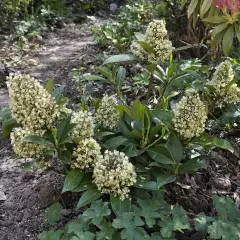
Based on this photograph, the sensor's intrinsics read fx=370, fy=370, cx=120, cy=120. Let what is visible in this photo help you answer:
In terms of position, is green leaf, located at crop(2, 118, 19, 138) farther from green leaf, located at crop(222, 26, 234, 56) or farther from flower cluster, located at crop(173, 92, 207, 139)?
green leaf, located at crop(222, 26, 234, 56)

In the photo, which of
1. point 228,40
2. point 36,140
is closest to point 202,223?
point 36,140

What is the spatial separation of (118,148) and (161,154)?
303mm

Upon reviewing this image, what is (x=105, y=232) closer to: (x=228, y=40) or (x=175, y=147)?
(x=175, y=147)

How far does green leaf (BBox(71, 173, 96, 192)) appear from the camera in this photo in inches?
78.8

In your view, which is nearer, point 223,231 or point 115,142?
point 223,231

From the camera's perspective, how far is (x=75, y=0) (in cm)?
885

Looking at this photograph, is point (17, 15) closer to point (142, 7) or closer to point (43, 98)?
point (142, 7)

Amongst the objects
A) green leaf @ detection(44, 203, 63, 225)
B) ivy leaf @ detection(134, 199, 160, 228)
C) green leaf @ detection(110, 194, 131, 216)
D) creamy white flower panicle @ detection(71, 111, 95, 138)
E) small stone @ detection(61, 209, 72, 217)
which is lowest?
small stone @ detection(61, 209, 72, 217)

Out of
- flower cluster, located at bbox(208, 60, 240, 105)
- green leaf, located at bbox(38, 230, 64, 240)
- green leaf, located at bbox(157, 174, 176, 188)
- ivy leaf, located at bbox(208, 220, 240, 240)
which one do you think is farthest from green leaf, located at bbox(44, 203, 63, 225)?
flower cluster, located at bbox(208, 60, 240, 105)

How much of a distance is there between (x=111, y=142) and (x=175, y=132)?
0.38 m

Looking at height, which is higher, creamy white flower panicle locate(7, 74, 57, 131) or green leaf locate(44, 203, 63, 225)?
creamy white flower panicle locate(7, 74, 57, 131)

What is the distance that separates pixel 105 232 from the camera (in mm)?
1869

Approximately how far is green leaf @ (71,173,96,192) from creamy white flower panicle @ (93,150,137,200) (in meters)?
0.08

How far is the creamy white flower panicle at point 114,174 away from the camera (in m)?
1.89
